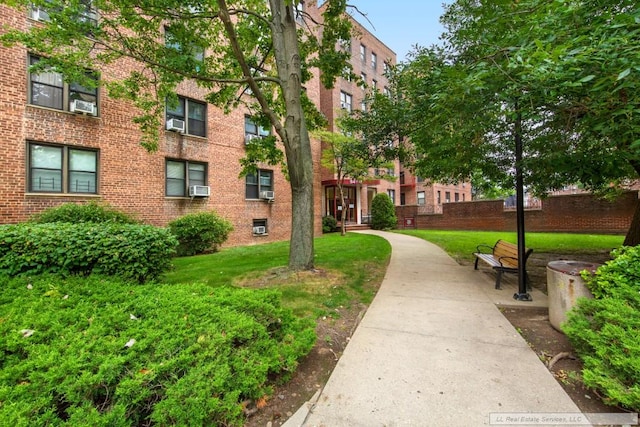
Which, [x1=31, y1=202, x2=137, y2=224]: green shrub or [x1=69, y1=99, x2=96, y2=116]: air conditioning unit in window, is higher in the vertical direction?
[x1=69, y1=99, x2=96, y2=116]: air conditioning unit in window

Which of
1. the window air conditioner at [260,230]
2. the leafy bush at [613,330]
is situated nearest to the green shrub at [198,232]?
the window air conditioner at [260,230]

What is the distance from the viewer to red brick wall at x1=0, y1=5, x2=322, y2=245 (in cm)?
840

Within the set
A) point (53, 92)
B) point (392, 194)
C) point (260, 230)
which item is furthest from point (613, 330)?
point (392, 194)

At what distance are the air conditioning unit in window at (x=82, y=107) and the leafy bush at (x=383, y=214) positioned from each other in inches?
689

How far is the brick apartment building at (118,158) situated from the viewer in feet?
27.8

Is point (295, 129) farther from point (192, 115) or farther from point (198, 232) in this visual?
point (192, 115)

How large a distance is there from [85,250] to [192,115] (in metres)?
9.88

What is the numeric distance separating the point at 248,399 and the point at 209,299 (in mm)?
1202

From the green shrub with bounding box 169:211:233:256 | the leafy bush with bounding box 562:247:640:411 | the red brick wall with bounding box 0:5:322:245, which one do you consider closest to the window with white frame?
the red brick wall with bounding box 0:5:322:245

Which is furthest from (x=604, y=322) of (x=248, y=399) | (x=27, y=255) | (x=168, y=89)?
(x=168, y=89)

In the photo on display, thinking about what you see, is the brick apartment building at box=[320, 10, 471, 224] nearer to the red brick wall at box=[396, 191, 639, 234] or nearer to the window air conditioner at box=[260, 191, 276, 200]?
the red brick wall at box=[396, 191, 639, 234]

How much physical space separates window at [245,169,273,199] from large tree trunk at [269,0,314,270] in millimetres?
8349

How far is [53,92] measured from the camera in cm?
915

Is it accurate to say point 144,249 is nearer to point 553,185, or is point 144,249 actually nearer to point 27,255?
point 27,255
